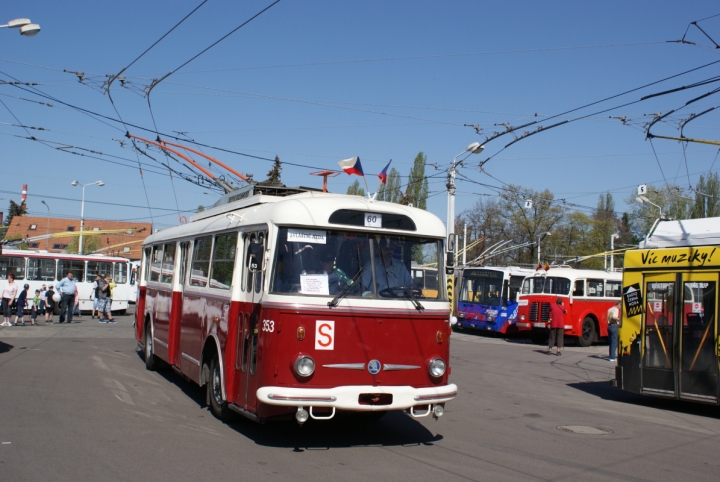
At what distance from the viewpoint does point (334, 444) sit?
8.13 metres

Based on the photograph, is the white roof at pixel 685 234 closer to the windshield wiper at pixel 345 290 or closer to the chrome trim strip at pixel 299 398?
the windshield wiper at pixel 345 290

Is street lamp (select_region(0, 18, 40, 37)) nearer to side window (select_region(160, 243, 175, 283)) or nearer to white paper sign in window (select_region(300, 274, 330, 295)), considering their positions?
side window (select_region(160, 243, 175, 283))

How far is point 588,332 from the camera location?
27141 mm

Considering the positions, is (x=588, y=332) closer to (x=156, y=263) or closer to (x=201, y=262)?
(x=156, y=263)

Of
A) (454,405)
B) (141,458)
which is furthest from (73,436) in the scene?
(454,405)

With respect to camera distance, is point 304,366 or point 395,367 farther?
point 395,367

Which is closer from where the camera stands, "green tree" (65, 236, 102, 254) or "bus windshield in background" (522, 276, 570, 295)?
"bus windshield in background" (522, 276, 570, 295)

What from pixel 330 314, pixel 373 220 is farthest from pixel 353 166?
pixel 330 314

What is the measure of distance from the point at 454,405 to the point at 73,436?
230 inches

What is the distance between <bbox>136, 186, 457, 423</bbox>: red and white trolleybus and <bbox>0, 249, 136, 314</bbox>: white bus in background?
26.5m

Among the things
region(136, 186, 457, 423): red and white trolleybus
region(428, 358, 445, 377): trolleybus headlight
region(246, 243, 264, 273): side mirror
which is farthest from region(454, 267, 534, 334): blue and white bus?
region(246, 243, 264, 273): side mirror

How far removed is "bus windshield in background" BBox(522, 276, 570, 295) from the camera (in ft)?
88.7

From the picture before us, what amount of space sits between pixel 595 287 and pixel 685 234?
52.0 feet

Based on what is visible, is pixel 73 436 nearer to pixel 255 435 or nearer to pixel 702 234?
pixel 255 435
